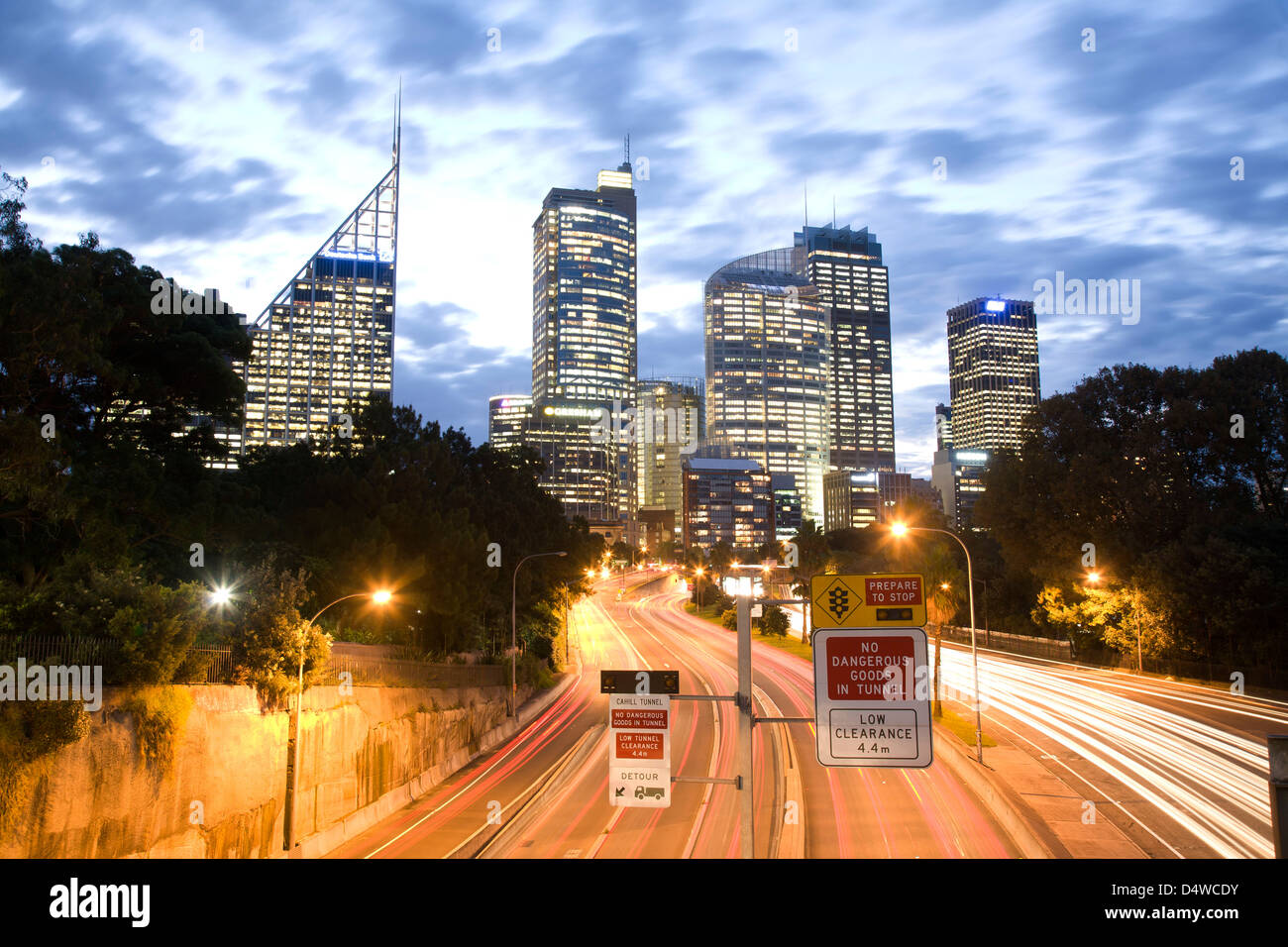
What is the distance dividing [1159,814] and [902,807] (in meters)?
8.20

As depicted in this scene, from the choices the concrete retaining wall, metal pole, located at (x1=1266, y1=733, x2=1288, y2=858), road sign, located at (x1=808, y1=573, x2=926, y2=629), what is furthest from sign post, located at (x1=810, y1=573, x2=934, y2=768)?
the concrete retaining wall

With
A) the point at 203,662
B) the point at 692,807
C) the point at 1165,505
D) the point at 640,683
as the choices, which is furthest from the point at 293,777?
the point at 1165,505

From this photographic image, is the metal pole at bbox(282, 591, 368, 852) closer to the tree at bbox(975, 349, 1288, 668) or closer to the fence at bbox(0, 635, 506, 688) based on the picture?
the fence at bbox(0, 635, 506, 688)

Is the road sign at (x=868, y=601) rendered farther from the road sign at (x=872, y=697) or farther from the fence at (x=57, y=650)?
the fence at (x=57, y=650)

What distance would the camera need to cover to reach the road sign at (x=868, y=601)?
37.7ft

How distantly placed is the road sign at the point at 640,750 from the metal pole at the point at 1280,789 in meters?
8.19

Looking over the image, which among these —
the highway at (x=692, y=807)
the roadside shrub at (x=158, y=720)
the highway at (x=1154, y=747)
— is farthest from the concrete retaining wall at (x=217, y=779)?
the highway at (x=1154, y=747)

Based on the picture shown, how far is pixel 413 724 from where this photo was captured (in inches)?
1459

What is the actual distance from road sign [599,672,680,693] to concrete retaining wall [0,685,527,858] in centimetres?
1256

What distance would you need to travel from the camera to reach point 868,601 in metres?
11.6

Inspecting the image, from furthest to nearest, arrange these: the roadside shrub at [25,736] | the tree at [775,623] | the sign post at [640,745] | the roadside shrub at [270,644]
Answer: the tree at [775,623] → the roadside shrub at [270,644] → the roadside shrub at [25,736] → the sign post at [640,745]

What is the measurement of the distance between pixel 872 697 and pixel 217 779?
774 inches

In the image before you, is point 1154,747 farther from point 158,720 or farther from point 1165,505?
point 158,720
